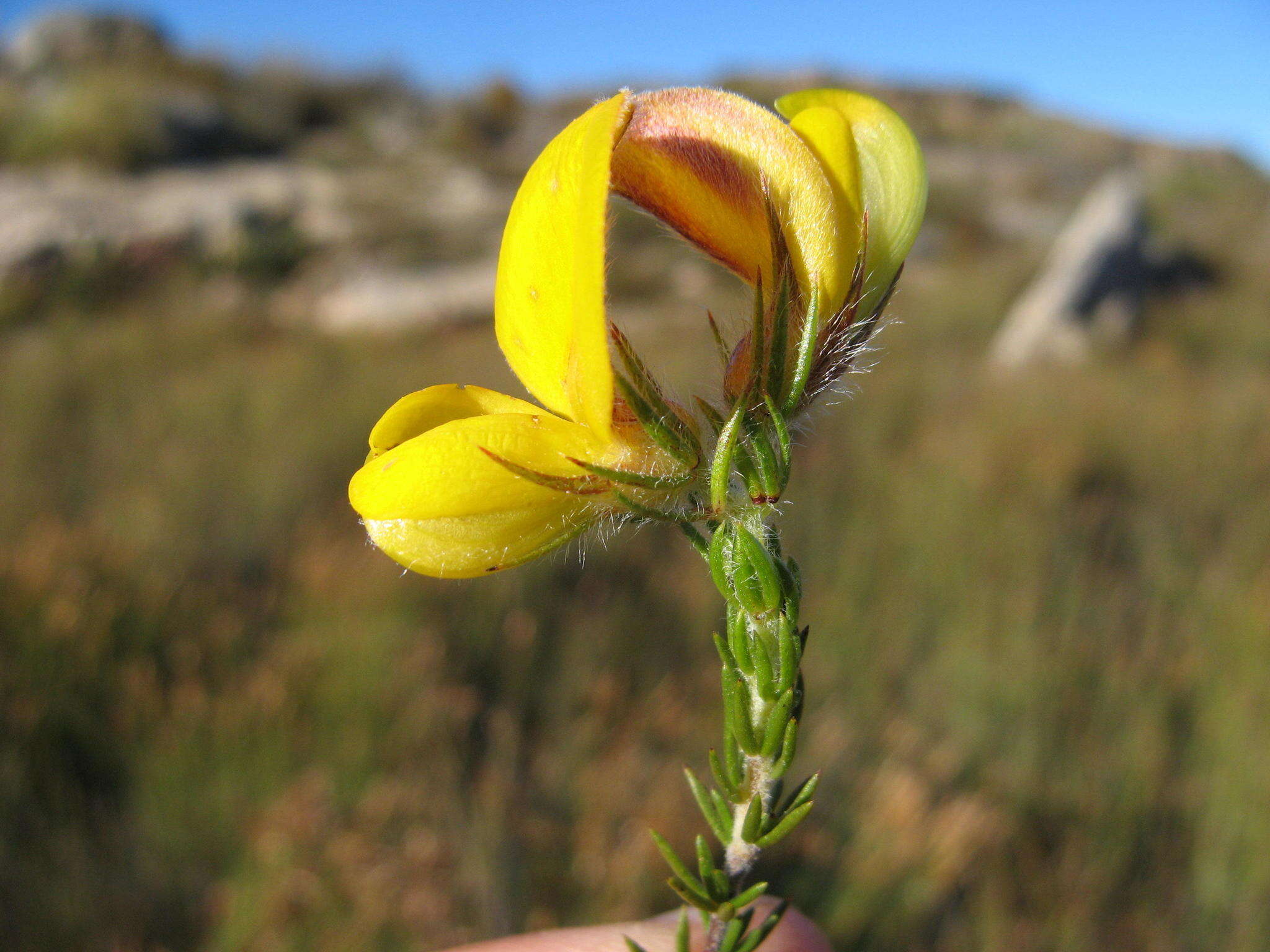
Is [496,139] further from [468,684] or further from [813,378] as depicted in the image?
[813,378]

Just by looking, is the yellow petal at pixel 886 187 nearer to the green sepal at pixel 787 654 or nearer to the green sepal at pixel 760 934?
the green sepal at pixel 787 654

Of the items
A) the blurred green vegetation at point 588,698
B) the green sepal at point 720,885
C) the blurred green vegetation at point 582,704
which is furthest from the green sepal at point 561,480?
the blurred green vegetation at point 582,704

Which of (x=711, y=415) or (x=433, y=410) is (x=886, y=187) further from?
(x=433, y=410)

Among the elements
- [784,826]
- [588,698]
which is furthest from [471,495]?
[588,698]

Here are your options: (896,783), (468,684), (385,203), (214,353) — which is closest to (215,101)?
(385,203)

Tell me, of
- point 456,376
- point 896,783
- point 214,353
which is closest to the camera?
point 896,783
